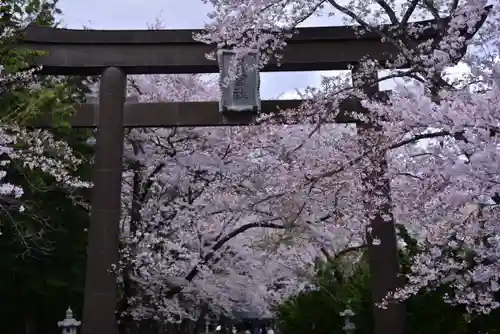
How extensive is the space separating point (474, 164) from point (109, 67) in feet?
22.4

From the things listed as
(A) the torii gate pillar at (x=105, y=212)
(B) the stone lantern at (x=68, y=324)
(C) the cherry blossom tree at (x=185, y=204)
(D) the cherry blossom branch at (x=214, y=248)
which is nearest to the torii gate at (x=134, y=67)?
(A) the torii gate pillar at (x=105, y=212)

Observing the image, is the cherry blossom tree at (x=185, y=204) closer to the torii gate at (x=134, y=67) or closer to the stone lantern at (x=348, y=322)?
the torii gate at (x=134, y=67)

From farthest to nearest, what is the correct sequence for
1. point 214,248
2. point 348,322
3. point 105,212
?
point 214,248 → point 348,322 → point 105,212

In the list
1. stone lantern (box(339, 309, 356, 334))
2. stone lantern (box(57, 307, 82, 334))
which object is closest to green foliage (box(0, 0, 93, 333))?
stone lantern (box(57, 307, 82, 334))

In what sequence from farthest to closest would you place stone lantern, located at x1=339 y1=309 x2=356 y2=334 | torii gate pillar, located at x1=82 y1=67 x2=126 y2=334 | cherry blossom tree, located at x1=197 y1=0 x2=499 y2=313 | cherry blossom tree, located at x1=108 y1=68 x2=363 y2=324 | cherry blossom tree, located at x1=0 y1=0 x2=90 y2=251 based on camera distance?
cherry blossom tree, located at x1=108 y1=68 x2=363 y2=324 → stone lantern, located at x1=339 y1=309 x2=356 y2=334 → torii gate pillar, located at x1=82 y1=67 x2=126 y2=334 → cherry blossom tree, located at x1=0 y1=0 x2=90 y2=251 → cherry blossom tree, located at x1=197 y1=0 x2=499 y2=313

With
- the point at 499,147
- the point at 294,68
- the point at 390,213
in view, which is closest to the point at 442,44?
the point at 499,147

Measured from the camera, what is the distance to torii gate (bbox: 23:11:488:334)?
9.41 m

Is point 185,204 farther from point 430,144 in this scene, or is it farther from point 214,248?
point 430,144

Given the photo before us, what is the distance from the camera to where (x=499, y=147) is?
5160 millimetres

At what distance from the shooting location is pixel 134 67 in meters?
9.90

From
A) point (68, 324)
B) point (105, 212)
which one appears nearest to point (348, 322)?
point (105, 212)

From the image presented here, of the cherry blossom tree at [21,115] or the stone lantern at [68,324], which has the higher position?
the cherry blossom tree at [21,115]

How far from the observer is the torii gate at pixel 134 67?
9.41 metres

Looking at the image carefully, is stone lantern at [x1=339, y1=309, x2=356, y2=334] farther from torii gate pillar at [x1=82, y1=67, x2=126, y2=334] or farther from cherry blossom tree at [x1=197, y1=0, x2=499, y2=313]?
torii gate pillar at [x1=82, y1=67, x2=126, y2=334]
